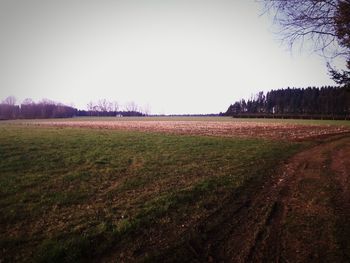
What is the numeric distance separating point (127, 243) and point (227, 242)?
2.40 meters

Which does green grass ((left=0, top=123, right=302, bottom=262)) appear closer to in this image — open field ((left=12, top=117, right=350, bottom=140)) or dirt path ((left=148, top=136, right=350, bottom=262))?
dirt path ((left=148, top=136, right=350, bottom=262))

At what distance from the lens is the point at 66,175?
10820 millimetres

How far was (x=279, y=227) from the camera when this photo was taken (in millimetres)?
5668

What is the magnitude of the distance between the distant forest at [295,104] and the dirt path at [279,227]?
355 feet

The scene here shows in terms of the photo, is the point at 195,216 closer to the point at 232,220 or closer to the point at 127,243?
the point at 232,220

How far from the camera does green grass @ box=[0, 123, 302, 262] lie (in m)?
5.36

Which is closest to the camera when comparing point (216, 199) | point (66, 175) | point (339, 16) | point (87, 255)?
point (87, 255)

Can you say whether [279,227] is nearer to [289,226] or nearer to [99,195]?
[289,226]

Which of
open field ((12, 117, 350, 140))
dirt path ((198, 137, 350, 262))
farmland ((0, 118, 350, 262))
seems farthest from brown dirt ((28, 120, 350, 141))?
dirt path ((198, 137, 350, 262))

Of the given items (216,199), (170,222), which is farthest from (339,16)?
(170,222)

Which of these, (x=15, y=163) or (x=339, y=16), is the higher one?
(x=339, y=16)

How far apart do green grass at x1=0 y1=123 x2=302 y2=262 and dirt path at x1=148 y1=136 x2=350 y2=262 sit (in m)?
0.88

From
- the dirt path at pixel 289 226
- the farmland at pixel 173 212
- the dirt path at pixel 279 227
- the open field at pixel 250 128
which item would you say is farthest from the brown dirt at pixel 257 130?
the dirt path at pixel 279 227

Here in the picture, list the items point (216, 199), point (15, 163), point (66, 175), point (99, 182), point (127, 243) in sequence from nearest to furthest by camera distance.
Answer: point (127, 243)
point (216, 199)
point (99, 182)
point (66, 175)
point (15, 163)
